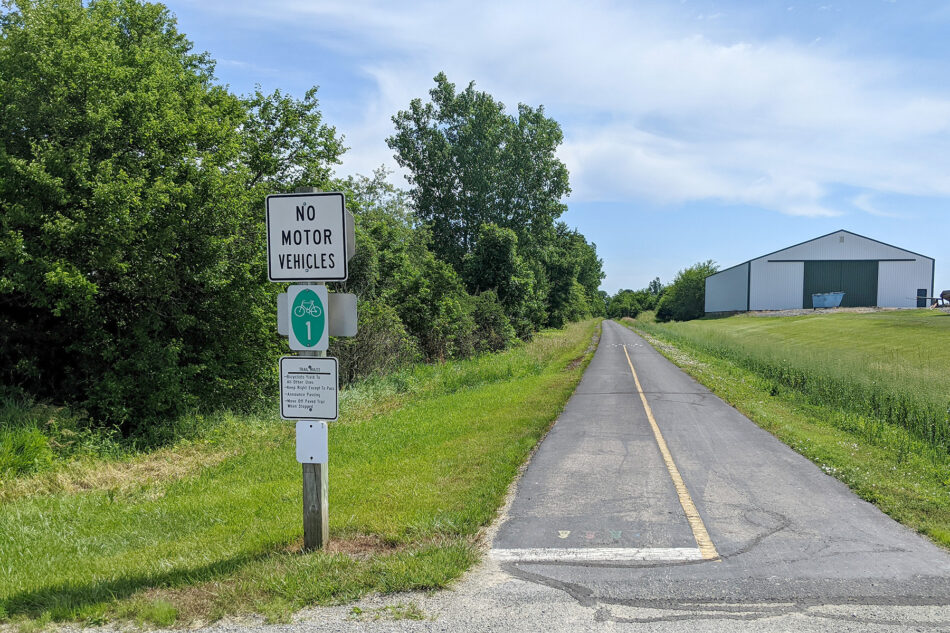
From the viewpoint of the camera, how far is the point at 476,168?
4759cm

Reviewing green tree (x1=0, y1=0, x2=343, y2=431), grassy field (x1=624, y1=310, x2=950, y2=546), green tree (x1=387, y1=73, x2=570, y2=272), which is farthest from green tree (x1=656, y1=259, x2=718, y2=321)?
green tree (x1=0, y1=0, x2=343, y2=431)

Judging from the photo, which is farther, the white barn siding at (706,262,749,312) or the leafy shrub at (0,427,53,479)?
the white barn siding at (706,262,749,312)

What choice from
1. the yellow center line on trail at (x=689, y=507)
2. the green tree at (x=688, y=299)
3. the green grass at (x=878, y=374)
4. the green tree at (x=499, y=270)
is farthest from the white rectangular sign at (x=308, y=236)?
the green tree at (x=688, y=299)

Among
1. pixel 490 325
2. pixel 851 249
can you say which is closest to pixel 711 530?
pixel 490 325

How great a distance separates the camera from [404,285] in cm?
2594

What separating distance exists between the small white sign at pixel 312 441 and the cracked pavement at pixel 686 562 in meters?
1.28

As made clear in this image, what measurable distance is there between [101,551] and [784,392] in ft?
56.8

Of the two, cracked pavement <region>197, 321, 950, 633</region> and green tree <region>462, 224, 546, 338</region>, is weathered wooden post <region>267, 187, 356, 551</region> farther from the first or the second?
green tree <region>462, 224, 546, 338</region>

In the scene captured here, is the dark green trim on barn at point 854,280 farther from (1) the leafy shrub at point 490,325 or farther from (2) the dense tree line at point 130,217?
(2) the dense tree line at point 130,217

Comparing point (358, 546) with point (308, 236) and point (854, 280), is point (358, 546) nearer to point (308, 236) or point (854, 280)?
point (308, 236)

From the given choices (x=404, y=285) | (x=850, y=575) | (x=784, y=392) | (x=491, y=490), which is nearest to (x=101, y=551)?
(x=491, y=490)

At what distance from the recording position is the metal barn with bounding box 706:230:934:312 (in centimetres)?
6969

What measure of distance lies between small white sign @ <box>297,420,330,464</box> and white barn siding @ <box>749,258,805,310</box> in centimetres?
7686

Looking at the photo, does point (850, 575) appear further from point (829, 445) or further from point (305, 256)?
point (829, 445)
